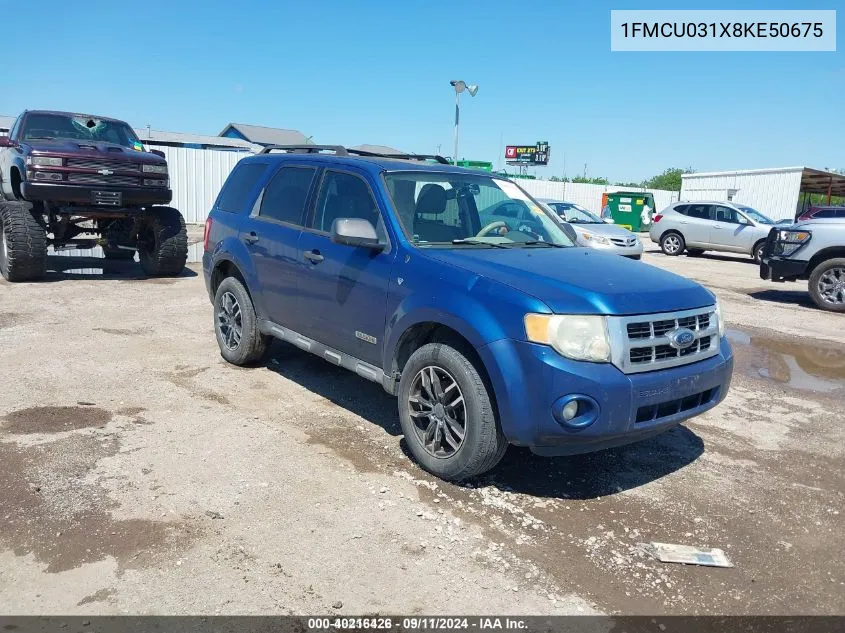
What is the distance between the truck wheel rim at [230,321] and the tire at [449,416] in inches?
93.9

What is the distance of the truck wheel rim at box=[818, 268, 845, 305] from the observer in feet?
35.6

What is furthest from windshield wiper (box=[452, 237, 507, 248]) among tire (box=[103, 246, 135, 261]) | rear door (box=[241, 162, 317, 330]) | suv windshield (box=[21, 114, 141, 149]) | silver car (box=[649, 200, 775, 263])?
silver car (box=[649, 200, 775, 263])

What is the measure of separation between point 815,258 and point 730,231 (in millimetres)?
8818

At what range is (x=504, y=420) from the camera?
3607mm

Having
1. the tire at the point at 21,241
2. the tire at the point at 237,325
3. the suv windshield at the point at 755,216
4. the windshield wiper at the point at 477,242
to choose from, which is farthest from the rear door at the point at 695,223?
the windshield wiper at the point at 477,242

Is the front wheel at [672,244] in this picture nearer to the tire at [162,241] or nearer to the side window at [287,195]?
the tire at [162,241]

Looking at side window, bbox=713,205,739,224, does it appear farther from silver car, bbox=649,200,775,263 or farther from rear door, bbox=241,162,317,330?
rear door, bbox=241,162,317,330

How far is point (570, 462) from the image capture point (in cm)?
451

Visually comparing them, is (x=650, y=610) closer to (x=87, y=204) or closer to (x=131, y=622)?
(x=131, y=622)

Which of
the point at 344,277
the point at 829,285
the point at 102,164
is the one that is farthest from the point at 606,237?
the point at 344,277

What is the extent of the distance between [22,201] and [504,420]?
938 centimetres

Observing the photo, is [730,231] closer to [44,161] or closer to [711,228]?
[711,228]

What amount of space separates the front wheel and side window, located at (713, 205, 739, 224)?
115cm

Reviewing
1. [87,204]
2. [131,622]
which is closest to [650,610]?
[131,622]
